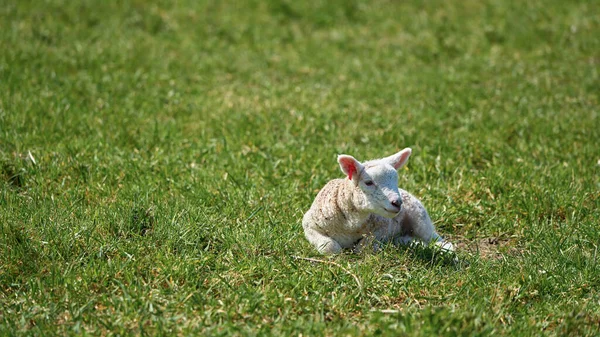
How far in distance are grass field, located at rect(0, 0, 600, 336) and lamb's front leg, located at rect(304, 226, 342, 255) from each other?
91mm

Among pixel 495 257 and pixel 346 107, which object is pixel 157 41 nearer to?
pixel 346 107

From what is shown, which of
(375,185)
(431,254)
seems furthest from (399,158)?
(431,254)

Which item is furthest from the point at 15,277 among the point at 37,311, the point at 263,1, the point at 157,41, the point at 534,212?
the point at 263,1

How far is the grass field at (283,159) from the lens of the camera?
14.3ft

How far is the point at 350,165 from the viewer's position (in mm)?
4816

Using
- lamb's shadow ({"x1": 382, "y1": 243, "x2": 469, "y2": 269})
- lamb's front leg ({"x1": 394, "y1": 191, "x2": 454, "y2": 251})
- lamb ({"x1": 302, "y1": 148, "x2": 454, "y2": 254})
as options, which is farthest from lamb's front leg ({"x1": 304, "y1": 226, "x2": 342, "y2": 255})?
lamb's front leg ({"x1": 394, "y1": 191, "x2": 454, "y2": 251})

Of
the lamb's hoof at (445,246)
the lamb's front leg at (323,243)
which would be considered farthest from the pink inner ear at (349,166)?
the lamb's hoof at (445,246)

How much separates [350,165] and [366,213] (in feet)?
1.18

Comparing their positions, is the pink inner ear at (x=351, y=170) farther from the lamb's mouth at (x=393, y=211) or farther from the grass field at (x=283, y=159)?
the grass field at (x=283, y=159)

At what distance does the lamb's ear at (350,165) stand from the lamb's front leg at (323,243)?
0.52 m

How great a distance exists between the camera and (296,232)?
17.4 feet

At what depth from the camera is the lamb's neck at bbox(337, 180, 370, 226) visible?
4.85 m

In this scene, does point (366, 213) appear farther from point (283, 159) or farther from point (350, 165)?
point (283, 159)

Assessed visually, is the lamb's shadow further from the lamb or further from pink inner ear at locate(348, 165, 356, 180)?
pink inner ear at locate(348, 165, 356, 180)
